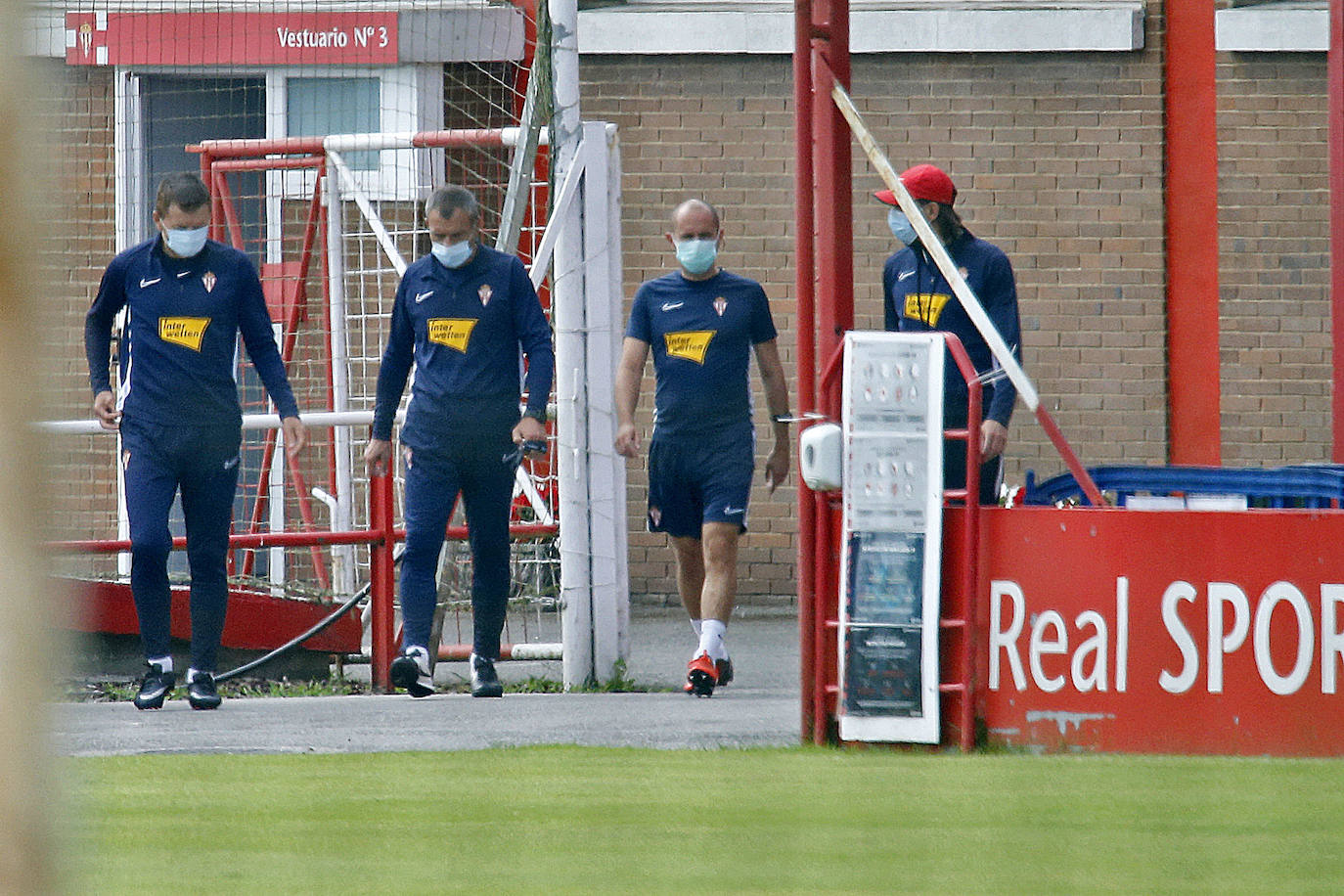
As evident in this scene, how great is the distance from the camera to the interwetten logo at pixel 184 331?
8.28m

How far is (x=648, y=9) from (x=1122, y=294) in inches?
131

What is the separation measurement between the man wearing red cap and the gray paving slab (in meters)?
1.25

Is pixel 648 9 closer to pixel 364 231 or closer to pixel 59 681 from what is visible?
pixel 364 231

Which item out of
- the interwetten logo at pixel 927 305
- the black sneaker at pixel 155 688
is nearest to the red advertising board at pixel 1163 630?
the interwetten logo at pixel 927 305

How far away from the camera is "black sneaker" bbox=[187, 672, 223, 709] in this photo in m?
8.22

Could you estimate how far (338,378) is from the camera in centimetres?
1139

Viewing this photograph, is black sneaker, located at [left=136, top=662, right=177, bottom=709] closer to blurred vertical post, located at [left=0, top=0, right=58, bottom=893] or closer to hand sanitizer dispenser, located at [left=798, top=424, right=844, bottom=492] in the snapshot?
hand sanitizer dispenser, located at [left=798, top=424, right=844, bottom=492]

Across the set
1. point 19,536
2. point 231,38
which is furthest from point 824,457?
Answer: point 231,38

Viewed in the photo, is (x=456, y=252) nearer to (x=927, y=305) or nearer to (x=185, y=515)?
(x=185, y=515)

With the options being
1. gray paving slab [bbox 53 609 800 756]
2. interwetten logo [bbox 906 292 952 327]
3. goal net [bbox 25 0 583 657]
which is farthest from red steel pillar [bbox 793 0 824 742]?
goal net [bbox 25 0 583 657]

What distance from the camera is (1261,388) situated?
13.1 m

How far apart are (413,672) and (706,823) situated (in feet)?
10.8

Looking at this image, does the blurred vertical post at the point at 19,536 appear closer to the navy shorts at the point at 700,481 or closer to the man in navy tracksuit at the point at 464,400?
the man in navy tracksuit at the point at 464,400

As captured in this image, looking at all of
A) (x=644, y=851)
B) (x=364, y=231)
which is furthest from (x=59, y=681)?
(x=364, y=231)
